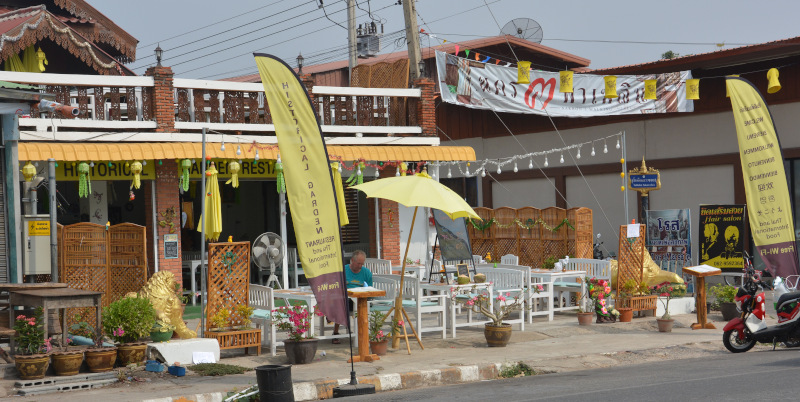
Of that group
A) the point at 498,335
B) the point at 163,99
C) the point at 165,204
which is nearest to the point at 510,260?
the point at 498,335

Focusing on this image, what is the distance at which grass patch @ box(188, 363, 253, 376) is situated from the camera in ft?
35.1

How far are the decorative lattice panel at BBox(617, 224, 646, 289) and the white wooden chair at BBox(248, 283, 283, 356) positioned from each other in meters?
6.47

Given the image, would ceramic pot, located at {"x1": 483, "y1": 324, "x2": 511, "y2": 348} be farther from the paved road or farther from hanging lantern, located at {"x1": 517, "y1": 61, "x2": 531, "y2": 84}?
hanging lantern, located at {"x1": 517, "y1": 61, "x2": 531, "y2": 84}

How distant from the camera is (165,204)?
631 inches

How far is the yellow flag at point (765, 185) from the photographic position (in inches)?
555

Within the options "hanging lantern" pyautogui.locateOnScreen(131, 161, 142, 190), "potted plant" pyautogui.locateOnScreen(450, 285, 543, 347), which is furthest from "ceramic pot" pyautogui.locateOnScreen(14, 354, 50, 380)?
"potted plant" pyautogui.locateOnScreen(450, 285, 543, 347)

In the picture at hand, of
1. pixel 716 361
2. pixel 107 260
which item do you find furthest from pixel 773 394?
pixel 107 260

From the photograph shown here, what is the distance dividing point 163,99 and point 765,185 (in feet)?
33.8

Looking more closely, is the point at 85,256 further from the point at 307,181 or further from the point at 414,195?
the point at 414,195

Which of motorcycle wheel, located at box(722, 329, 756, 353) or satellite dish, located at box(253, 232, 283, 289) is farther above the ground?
satellite dish, located at box(253, 232, 283, 289)

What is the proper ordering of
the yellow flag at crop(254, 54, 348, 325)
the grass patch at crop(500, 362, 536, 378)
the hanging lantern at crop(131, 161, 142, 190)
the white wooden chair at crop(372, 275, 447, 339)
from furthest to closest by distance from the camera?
the hanging lantern at crop(131, 161, 142, 190) < the white wooden chair at crop(372, 275, 447, 339) < the grass patch at crop(500, 362, 536, 378) < the yellow flag at crop(254, 54, 348, 325)

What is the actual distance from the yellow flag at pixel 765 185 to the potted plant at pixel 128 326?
370 inches

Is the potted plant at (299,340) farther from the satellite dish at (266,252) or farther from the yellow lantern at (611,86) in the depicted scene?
the yellow lantern at (611,86)

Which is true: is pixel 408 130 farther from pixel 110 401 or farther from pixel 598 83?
pixel 110 401
